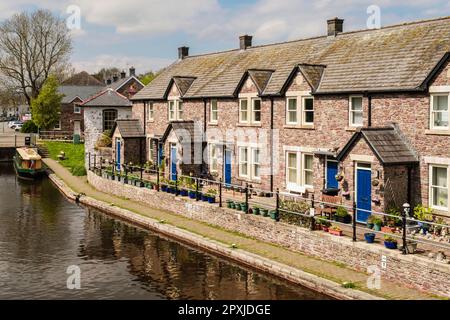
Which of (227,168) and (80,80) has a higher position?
(80,80)

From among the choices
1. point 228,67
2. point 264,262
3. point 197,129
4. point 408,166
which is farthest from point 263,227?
A: point 228,67

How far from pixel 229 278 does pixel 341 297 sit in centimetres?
431

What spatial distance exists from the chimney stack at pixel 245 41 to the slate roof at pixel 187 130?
678 cm

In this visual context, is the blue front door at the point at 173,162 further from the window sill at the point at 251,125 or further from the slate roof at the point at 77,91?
the slate roof at the point at 77,91

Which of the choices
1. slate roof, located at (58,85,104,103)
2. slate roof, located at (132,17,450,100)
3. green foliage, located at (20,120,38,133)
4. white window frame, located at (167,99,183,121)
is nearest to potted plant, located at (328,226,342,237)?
slate roof, located at (132,17,450,100)

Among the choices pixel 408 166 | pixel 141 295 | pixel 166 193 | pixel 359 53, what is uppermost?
pixel 359 53

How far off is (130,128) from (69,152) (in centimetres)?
2130

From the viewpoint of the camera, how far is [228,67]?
3700 centimetres

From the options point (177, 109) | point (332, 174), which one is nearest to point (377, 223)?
point (332, 174)

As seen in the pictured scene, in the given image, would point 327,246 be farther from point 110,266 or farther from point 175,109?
point 175,109

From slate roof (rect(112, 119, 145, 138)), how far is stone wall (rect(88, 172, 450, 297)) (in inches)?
502

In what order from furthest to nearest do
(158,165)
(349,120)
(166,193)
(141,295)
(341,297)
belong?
(158,165)
(166,193)
(349,120)
(141,295)
(341,297)

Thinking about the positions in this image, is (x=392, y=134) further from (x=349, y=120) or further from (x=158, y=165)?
(x=158, y=165)

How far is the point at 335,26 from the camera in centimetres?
3139
